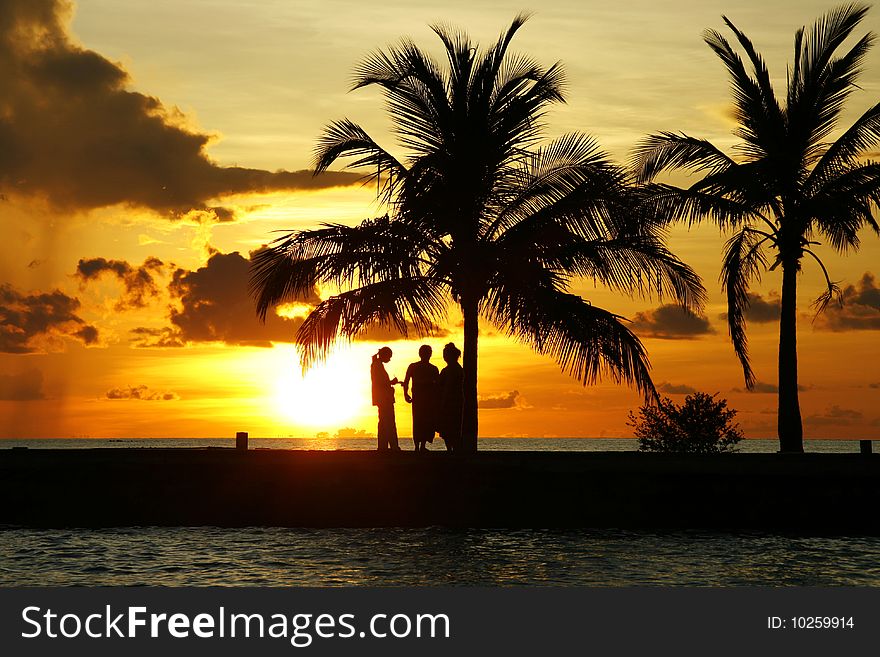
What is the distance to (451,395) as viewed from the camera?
76.7ft

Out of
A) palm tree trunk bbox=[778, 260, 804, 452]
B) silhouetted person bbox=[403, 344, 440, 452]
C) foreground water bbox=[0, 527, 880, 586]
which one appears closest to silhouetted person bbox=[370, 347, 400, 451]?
silhouetted person bbox=[403, 344, 440, 452]

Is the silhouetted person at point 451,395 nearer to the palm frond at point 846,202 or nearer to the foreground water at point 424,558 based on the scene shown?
the foreground water at point 424,558

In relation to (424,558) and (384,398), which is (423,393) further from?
(424,558)

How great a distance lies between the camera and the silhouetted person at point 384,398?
23609mm

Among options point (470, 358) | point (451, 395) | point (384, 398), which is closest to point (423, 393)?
point (451, 395)

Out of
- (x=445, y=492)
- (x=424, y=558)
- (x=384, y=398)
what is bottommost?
(x=424, y=558)

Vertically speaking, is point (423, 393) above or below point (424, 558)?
above

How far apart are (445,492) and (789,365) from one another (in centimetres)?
1064

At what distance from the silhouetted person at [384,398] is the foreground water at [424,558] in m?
2.88

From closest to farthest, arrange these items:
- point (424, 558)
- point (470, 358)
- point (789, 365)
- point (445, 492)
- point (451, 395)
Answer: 1. point (424, 558)
2. point (445, 492)
3. point (451, 395)
4. point (470, 358)
5. point (789, 365)

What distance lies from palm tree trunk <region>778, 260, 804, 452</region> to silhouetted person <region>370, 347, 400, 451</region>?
10.1 metres

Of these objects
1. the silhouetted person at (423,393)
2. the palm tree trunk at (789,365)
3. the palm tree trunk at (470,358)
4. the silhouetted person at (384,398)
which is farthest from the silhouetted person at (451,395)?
the palm tree trunk at (789,365)

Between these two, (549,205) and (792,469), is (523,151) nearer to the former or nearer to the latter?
(549,205)

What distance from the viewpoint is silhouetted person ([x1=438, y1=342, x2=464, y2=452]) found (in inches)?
904
